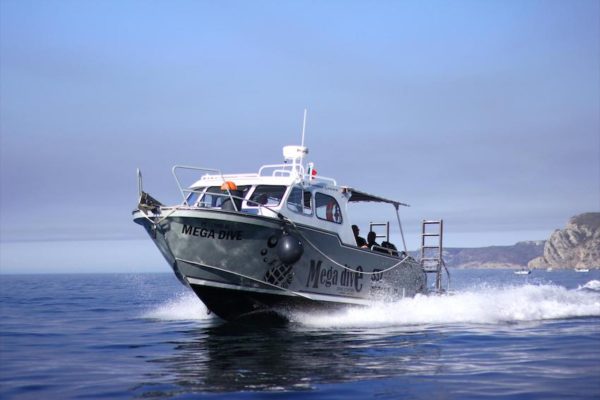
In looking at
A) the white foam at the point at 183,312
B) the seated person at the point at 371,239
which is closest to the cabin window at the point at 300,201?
the seated person at the point at 371,239

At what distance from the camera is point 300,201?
15.7m

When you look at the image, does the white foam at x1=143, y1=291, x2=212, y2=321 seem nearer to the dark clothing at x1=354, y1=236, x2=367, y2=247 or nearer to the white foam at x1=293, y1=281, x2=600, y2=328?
the white foam at x1=293, y1=281, x2=600, y2=328

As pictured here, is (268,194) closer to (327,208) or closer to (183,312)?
(327,208)

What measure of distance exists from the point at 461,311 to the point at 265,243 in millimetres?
6700

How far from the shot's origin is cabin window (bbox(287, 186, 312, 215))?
15.4 meters

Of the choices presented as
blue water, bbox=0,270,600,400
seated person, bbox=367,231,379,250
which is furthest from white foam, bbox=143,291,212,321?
seated person, bbox=367,231,379,250

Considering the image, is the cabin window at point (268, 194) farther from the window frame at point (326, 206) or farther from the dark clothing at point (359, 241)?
the dark clothing at point (359, 241)

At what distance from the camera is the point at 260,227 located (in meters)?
14.3

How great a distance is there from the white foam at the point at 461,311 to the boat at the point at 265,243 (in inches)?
15.5

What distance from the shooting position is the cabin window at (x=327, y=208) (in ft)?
53.1

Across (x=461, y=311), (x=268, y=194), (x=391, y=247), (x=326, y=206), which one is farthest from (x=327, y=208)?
(x=461, y=311)

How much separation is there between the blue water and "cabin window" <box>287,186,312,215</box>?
8.50 feet

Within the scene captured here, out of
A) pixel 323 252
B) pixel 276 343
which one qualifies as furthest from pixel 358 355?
pixel 323 252

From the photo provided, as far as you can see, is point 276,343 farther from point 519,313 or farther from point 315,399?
point 519,313
